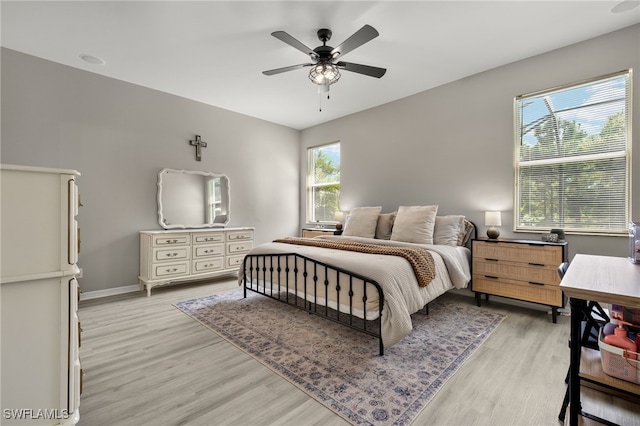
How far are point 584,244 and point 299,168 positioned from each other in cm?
463

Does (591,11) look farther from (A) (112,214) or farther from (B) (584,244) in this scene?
(A) (112,214)

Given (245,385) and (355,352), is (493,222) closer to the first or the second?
(355,352)

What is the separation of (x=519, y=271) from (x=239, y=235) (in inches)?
147

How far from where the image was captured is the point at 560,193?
307 centimetres

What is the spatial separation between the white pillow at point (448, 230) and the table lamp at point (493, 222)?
29 cm

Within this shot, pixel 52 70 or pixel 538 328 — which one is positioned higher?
pixel 52 70

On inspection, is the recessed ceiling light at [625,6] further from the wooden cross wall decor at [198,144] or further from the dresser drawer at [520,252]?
the wooden cross wall decor at [198,144]

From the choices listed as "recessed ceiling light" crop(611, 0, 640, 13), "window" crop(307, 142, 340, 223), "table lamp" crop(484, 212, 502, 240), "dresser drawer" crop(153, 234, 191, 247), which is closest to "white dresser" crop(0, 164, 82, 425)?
"dresser drawer" crop(153, 234, 191, 247)

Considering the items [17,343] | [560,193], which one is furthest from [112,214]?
[560,193]

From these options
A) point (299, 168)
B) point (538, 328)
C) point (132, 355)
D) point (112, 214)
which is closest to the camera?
point (132, 355)

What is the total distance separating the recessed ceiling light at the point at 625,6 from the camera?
2.34 meters

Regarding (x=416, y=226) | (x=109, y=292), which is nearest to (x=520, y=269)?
(x=416, y=226)

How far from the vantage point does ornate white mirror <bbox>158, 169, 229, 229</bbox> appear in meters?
4.14

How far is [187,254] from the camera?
391cm
